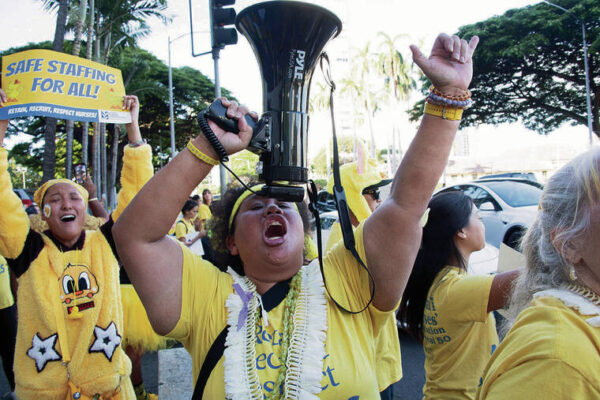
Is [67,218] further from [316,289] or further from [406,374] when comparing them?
[406,374]

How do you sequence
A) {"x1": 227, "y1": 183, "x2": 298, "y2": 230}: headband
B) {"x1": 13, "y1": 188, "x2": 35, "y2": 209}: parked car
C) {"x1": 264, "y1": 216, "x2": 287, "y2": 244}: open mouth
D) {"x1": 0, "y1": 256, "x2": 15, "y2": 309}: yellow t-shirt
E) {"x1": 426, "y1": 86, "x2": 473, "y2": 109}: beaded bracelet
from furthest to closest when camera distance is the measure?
{"x1": 13, "y1": 188, "x2": 35, "y2": 209}: parked car
{"x1": 0, "y1": 256, "x2": 15, "y2": 309}: yellow t-shirt
{"x1": 227, "y1": 183, "x2": 298, "y2": 230}: headband
{"x1": 264, "y1": 216, "x2": 287, "y2": 244}: open mouth
{"x1": 426, "y1": 86, "x2": 473, "y2": 109}: beaded bracelet

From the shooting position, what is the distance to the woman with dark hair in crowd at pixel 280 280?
4.46 feet

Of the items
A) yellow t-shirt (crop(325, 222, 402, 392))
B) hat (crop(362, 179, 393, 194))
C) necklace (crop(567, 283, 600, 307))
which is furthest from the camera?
hat (crop(362, 179, 393, 194))

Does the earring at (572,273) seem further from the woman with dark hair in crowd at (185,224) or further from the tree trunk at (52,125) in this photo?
the tree trunk at (52,125)

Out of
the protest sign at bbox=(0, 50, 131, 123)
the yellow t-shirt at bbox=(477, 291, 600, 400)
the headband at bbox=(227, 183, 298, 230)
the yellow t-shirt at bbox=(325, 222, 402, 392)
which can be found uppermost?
the protest sign at bbox=(0, 50, 131, 123)

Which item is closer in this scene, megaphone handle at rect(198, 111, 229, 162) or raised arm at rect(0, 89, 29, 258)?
→ megaphone handle at rect(198, 111, 229, 162)

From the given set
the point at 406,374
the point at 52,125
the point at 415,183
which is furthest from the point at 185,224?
the point at 415,183

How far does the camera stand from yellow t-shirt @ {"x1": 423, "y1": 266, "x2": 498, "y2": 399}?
6.37 feet

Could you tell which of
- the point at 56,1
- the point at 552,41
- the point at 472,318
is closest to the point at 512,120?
the point at 552,41

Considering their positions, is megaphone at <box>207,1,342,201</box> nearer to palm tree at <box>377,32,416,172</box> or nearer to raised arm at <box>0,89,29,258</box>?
raised arm at <box>0,89,29,258</box>

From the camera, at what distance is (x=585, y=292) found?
1.11m

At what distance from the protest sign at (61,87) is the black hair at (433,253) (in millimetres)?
2000

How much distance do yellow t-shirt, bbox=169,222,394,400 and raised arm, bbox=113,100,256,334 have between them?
0.23 ft

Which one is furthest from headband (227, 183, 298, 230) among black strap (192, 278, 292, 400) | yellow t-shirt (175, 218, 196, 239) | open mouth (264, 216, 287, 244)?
yellow t-shirt (175, 218, 196, 239)
